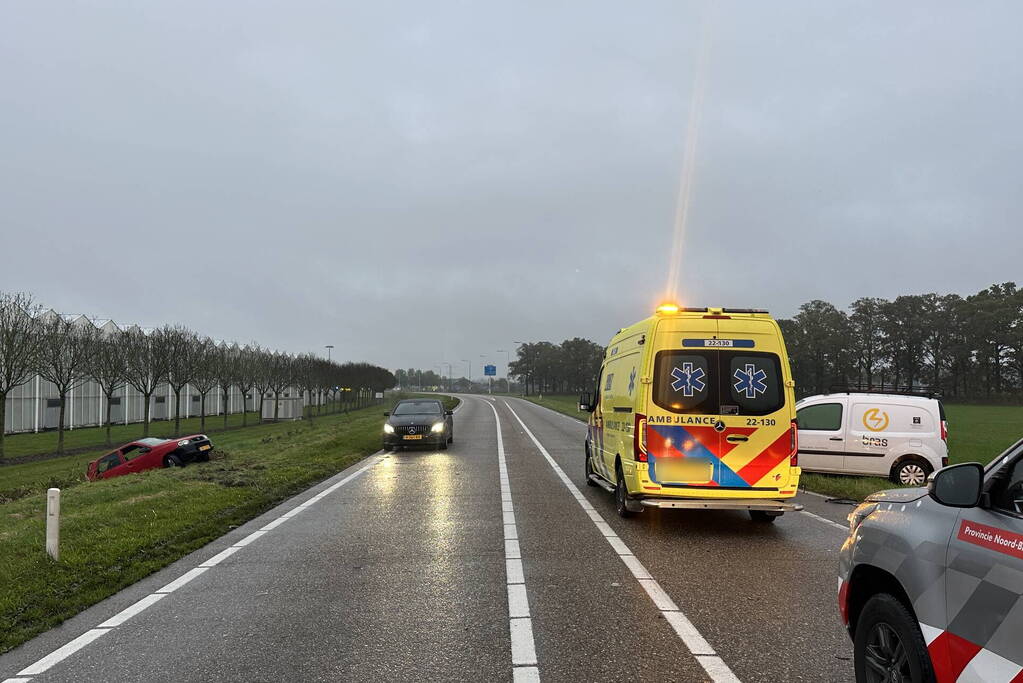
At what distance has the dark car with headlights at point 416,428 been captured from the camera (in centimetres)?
2073

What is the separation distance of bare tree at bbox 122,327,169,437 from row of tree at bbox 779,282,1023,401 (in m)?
76.5

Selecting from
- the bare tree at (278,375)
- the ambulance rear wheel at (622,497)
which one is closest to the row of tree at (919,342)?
the bare tree at (278,375)

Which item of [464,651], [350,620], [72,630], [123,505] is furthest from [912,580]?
[123,505]

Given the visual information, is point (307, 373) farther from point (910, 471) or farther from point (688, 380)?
point (688, 380)

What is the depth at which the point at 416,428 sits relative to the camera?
20734mm

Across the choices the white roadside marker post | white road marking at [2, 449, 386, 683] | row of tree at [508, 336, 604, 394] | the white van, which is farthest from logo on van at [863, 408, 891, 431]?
row of tree at [508, 336, 604, 394]

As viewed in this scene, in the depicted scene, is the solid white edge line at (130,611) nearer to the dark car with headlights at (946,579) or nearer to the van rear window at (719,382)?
the dark car with headlights at (946,579)

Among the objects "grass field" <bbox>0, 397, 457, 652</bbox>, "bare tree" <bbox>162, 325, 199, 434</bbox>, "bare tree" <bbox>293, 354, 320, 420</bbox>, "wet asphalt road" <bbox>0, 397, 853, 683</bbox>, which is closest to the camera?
"wet asphalt road" <bbox>0, 397, 853, 683</bbox>

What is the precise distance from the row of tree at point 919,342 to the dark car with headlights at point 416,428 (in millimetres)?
78740

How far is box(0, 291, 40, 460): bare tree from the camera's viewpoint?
2623 centimetres

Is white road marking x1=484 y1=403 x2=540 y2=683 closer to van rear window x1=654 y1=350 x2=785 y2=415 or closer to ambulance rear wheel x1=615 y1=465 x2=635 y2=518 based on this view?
ambulance rear wheel x1=615 y1=465 x2=635 y2=518

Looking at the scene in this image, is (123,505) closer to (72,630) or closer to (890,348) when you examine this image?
(72,630)

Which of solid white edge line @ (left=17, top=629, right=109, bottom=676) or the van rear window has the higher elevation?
the van rear window

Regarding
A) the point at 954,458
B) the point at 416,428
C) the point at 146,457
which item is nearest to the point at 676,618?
the point at 416,428
